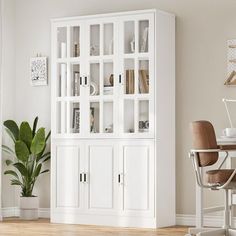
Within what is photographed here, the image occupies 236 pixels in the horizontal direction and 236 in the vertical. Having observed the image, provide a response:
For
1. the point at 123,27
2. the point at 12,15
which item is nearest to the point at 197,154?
the point at 123,27

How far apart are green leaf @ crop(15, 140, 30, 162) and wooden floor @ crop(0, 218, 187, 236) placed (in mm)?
752

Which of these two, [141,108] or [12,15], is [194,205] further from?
[12,15]

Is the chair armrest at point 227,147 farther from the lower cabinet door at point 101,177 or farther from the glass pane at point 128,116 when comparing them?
the lower cabinet door at point 101,177

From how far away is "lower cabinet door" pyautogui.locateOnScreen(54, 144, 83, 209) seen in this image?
732 cm

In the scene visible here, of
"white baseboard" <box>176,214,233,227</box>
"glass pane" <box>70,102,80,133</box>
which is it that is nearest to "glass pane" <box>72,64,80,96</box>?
"glass pane" <box>70,102,80,133</box>

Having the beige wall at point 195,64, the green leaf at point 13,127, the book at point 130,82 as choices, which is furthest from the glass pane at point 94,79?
the green leaf at point 13,127

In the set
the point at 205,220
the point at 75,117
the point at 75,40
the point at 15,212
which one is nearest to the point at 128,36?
the point at 75,40

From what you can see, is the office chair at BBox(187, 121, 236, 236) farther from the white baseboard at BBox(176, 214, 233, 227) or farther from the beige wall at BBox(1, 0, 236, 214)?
the beige wall at BBox(1, 0, 236, 214)

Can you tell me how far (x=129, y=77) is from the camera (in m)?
7.11

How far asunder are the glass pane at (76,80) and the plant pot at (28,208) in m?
1.27

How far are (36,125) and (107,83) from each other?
109 cm

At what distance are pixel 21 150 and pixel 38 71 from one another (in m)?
0.96

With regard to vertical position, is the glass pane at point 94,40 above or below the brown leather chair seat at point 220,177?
above

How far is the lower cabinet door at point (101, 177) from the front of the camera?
7133 mm
